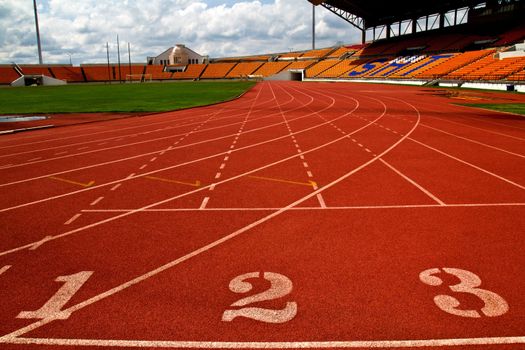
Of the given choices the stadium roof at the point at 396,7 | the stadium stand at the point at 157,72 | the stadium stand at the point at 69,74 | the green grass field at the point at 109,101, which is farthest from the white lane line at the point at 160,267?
the stadium stand at the point at 157,72

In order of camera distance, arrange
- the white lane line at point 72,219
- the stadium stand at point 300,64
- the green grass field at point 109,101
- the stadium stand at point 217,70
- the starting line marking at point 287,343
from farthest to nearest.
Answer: the stadium stand at point 217,70
the stadium stand at point 300,64
the green grass field at point 109,101
the white lane line at point 72,219
the starting line marking at point 287,343

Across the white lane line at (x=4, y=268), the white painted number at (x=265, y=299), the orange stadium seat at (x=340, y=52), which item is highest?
the orange stadium seat at (x=340, y=52)

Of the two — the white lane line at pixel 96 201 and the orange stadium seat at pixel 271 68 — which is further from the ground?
the orange stadium seat at pixel 271 68

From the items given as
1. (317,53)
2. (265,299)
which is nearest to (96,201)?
(265,299)

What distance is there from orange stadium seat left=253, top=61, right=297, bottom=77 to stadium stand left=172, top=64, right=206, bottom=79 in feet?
52.4

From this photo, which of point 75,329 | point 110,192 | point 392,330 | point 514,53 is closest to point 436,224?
point 392,330

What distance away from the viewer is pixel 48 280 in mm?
4570

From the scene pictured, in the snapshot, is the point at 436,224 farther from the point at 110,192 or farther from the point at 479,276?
the point at 110,192

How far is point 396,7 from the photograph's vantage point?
2466 inches

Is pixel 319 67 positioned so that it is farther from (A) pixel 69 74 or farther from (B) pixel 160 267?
(B) pixel 160 267

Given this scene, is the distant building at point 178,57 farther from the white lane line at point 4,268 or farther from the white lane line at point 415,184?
the white lane line at point 4,268

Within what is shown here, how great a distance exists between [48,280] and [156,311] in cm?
159

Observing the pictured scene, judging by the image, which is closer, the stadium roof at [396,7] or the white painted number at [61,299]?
the white painted number at [61,299]

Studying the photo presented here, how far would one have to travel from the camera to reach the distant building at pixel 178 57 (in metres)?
108
